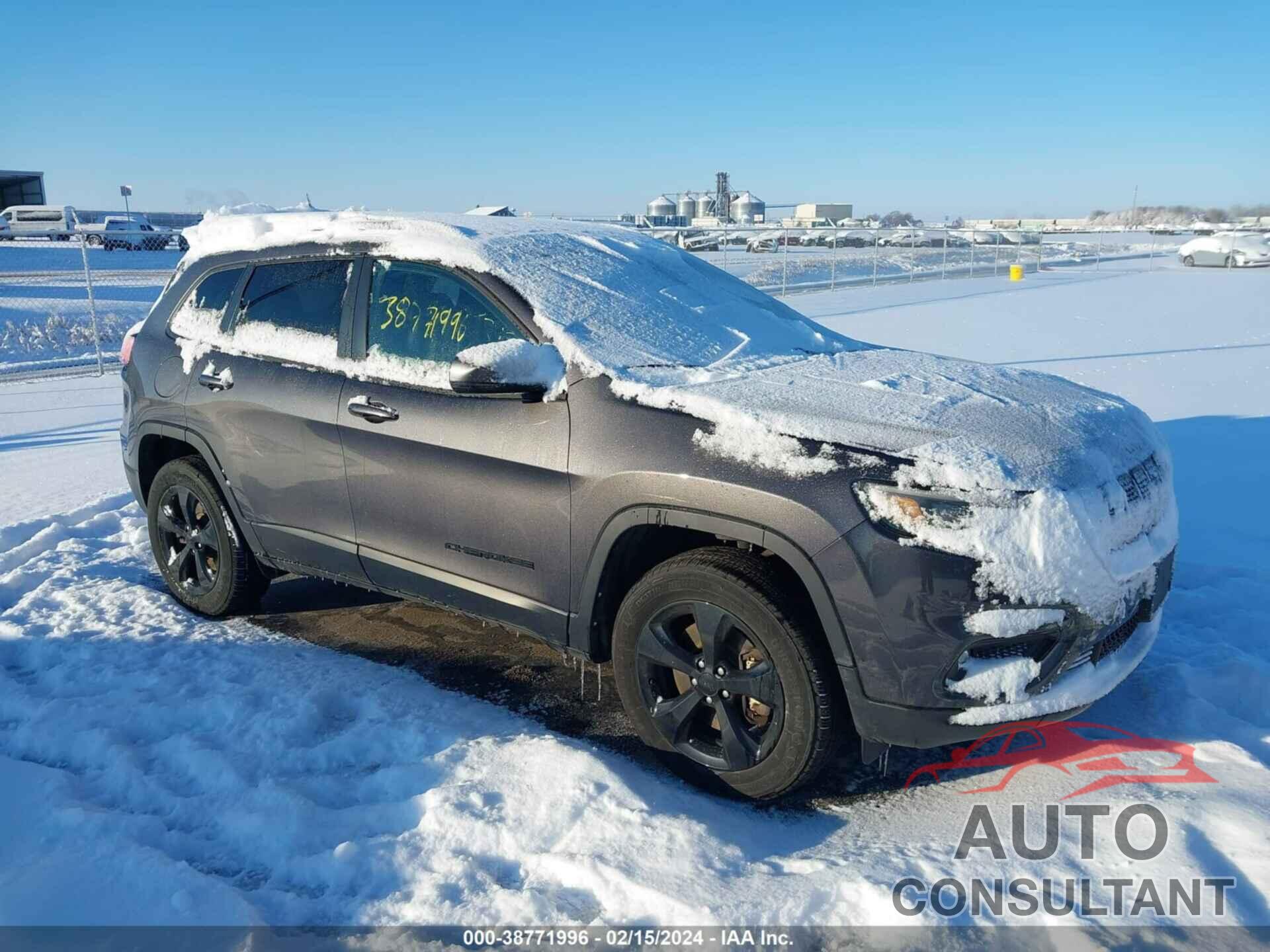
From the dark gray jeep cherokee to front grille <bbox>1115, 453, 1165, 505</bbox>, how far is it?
2 cm

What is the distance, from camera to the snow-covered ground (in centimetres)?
252

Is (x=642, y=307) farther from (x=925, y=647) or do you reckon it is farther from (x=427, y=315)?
(x=925, y=647)

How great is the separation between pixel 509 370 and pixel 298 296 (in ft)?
4.97

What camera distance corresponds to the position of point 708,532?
2941mm

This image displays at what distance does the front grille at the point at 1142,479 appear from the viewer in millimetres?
2967

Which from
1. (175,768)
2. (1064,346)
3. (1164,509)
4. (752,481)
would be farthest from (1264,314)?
(175,768)

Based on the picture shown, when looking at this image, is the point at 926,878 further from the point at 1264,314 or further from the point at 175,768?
the point at 1264,314

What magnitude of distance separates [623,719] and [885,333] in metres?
11.2

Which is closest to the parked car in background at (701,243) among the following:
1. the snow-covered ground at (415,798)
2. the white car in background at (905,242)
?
the white car in background at (905,242)

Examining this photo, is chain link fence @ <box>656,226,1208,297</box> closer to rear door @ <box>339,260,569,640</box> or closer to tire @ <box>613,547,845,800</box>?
rear door @ <box>339,260,569,640</box>

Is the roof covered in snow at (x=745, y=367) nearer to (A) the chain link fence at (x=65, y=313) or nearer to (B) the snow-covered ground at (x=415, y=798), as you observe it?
(B) the snow-covered ground at (x=415, y=798)

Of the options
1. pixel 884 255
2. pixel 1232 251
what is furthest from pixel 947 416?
pixel 884 255

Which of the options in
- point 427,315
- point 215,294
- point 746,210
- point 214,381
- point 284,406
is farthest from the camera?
point 746,210

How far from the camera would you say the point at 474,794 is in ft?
9.70
